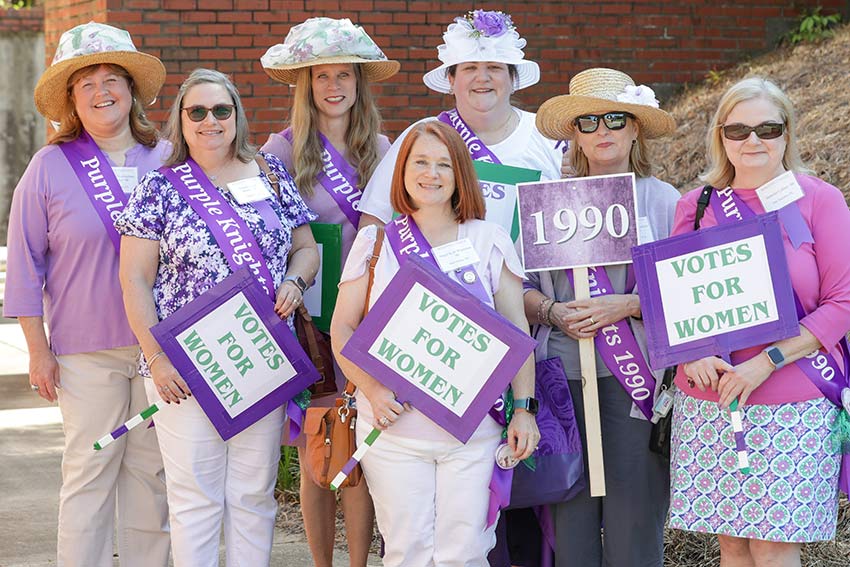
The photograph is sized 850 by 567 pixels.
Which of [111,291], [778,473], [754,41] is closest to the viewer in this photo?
[778,473]

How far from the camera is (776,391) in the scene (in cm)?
378

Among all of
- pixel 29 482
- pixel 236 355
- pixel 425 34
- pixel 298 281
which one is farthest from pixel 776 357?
pixel 425 34

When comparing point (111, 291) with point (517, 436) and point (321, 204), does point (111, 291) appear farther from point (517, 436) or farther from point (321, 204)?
point (517, 436)

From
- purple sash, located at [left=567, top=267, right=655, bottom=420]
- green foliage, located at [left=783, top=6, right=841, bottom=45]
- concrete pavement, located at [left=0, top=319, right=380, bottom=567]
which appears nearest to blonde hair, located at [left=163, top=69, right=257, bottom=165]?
purple sash, located at [left=567, top=267, right=655, bottom=420]

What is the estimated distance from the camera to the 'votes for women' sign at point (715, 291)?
3.74 m

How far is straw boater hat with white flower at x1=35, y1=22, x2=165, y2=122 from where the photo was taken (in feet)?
15.1

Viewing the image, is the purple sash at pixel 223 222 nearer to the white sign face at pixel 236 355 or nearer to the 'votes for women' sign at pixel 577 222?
the white sign face at pixel 236 355

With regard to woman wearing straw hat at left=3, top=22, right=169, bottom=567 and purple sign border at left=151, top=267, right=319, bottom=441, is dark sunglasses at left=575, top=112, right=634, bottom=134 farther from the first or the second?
woman wearing straw hat at left=3, top=22, right=169, bottom=567

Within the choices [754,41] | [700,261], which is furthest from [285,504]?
[754,41]

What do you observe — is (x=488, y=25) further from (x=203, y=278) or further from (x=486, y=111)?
(x=203, y=278)

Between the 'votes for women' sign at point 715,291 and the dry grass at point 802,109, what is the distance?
11.1 ft

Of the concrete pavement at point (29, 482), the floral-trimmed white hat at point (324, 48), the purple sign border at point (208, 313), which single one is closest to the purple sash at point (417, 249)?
the purple sign border at point (208, 313)

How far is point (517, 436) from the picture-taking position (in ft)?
13.1

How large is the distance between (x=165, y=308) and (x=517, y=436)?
4.31 ft
